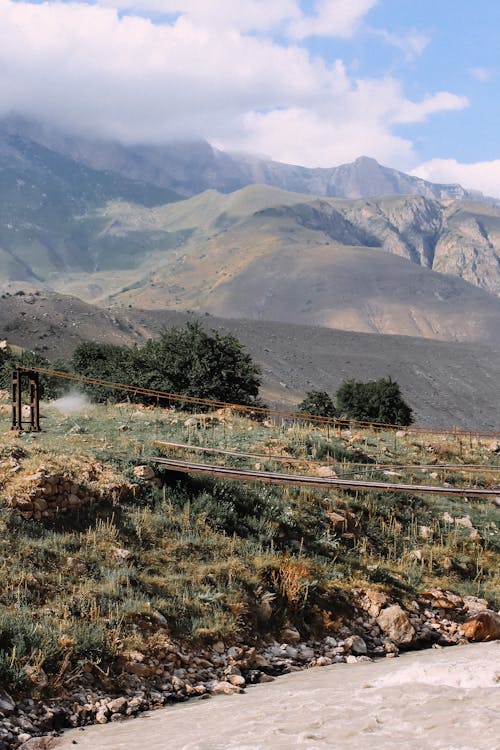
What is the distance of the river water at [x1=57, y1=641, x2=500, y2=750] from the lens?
22.9 ft

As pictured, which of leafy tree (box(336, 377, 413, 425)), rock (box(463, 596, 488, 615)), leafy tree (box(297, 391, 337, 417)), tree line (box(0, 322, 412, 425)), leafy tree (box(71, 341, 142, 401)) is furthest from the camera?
leafy tree (box(297, 391, 337, 417))

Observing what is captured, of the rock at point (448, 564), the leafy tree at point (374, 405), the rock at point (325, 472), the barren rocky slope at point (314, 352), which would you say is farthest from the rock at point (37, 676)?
the barren rocky slope at point (314, 352)

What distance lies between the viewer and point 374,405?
173 ft

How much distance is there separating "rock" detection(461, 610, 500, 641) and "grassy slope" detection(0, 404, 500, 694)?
1.18 m

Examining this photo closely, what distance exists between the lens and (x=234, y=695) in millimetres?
9031

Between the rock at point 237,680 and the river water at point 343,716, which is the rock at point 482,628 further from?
the rock at point 237,680

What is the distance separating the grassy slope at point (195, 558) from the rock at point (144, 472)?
0.66 ft

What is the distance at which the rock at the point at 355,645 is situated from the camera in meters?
10.7

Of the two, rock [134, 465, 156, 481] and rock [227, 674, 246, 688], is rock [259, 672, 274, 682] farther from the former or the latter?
rock [134, 465, 156, 481]

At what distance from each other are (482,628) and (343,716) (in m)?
4.54

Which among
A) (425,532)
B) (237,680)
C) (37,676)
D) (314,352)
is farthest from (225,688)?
(314,352)

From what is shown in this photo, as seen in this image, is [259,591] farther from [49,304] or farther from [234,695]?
[49,304]

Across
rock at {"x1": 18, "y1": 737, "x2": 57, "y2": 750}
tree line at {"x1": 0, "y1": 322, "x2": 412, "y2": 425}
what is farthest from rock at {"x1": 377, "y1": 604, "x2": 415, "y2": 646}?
tree line at {"x1": 0, "y1": 322, "x2": 412, "y2": 425}

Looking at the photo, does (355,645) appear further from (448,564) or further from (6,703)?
(6,703)
